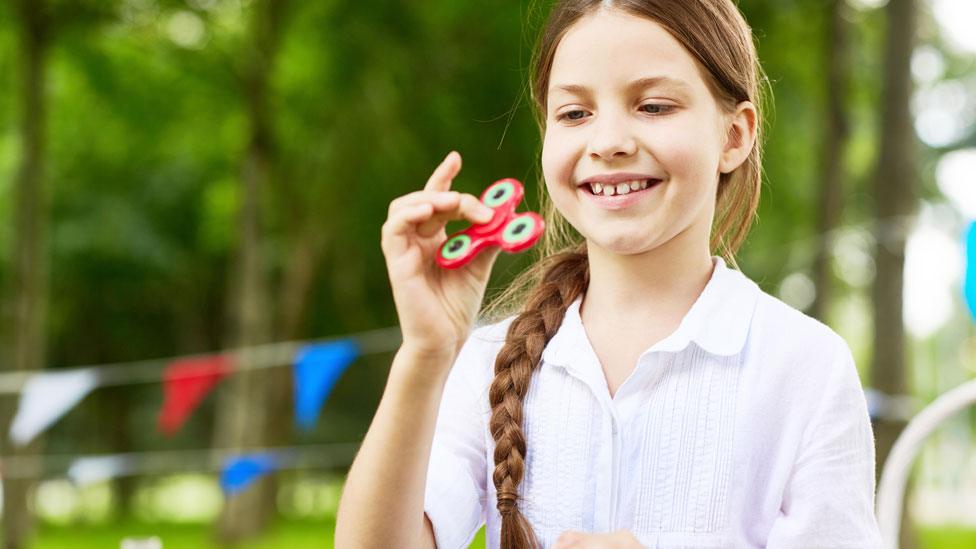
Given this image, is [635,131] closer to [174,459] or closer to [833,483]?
[833,483]

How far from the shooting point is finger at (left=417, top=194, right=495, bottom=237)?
103 cm

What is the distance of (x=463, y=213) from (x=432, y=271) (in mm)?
71

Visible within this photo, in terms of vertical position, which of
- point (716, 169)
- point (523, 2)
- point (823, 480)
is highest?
point (523, 2)

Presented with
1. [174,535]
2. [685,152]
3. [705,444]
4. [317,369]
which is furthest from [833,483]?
[174,535]

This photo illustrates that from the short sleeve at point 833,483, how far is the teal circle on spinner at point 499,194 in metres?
0.34

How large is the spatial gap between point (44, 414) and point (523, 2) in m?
3.84

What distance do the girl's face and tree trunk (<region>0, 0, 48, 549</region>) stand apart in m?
7.55

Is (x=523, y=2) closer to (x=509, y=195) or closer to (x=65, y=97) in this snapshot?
(x=65, y=97)

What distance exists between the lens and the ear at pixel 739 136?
1.22 m

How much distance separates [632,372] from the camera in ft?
3.83

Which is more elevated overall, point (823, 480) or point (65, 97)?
point (65, 97)

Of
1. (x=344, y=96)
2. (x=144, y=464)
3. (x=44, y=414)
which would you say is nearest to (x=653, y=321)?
(x=44, y=414)

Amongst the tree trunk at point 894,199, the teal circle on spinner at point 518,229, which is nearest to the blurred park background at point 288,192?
the tree trunk at point 894,199

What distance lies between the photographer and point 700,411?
3.76ft
